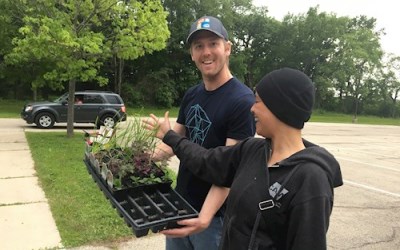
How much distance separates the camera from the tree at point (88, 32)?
388 inches

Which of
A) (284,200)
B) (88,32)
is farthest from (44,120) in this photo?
(284,200)

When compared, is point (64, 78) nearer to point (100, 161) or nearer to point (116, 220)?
point (116, 220)

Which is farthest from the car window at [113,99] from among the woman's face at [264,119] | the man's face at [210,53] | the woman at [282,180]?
the woman's face at [264,119]

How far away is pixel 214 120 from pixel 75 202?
3.85 metres

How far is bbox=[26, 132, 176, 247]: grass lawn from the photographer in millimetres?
4281

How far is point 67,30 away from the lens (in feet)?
32.9

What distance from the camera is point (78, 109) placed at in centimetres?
1591

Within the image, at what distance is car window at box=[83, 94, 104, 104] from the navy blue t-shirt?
48.1 feet

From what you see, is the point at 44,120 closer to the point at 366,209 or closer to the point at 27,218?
the point at 27,218

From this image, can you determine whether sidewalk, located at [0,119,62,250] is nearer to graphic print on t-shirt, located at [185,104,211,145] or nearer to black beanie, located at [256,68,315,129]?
graphic print on t-shirt, located at [185,104,211,145]

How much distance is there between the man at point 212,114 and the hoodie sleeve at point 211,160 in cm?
10

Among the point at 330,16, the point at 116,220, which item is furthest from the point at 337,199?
the point at 330,16

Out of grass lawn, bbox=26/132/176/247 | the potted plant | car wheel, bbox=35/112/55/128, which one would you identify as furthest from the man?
car wheel, bbox=35/112/55/128

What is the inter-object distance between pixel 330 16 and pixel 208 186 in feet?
169
